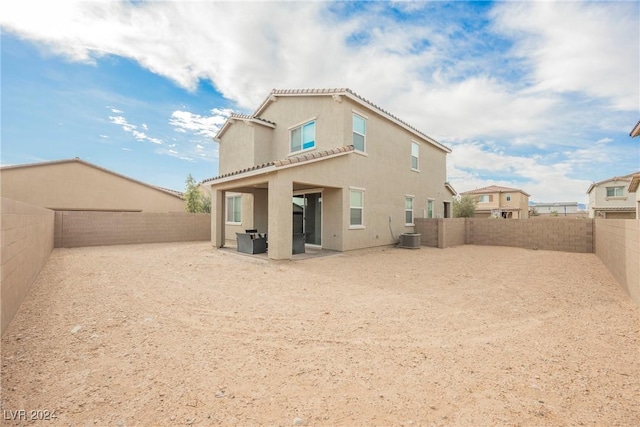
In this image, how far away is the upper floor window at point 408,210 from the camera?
51.2 feet

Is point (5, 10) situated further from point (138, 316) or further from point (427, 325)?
point (427, 325)

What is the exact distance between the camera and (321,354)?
3.23m

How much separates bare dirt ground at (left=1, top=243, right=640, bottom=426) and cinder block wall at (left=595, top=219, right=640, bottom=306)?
33cm

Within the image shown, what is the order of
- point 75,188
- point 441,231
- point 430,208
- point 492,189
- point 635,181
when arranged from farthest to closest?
point 492,189, point 430,208, point 75,188, point 635,181, point 441,231

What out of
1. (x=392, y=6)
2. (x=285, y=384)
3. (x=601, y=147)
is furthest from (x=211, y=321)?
(x=601, y=147)

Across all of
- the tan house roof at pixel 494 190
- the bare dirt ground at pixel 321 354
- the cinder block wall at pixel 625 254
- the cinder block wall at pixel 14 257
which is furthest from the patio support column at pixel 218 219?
the tan house roof at pixel 494 190

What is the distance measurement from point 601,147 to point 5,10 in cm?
3422

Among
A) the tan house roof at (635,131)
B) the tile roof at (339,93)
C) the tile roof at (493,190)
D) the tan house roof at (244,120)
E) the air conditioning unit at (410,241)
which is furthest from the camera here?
the tile roof at (493,190)

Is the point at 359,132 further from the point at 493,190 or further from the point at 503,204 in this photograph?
the point at 503,204

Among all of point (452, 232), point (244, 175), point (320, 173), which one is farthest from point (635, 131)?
point (244, 175)

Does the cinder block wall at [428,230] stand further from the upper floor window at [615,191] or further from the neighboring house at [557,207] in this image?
the neighboring house at [557,207]

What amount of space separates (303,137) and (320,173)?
3.49 m

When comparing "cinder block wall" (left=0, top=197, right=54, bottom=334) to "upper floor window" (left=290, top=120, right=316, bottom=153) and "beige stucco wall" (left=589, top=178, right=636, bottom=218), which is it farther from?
"beige stucco wall" (left=589, top=178, right=636, bottom=218)

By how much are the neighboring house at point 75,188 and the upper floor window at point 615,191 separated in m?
48.9
